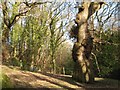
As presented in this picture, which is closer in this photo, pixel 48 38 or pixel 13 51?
pixel 13 51

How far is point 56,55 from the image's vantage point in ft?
113

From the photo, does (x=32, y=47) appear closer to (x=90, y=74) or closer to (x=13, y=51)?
(x=13, y=51)

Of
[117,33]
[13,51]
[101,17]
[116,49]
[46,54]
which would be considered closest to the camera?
[116,49]

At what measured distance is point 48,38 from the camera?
109ft

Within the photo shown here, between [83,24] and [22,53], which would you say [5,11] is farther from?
[22,53]

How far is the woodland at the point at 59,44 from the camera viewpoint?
13.8 metres

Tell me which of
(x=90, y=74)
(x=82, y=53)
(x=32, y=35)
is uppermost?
(x=32, y=35)

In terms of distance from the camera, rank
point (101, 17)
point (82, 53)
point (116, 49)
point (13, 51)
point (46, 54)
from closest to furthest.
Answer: point (82, 53) < point (116, 49) < point (101, 17) < point (13, 51) < point (46, 54)

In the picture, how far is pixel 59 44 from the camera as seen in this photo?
33969 millimetres

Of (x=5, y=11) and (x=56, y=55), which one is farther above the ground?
(x=5, y=11)

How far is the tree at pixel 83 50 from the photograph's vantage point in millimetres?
13891

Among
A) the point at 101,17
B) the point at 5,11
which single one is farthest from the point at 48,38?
the point at 5,11

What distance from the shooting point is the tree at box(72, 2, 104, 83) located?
1389cm

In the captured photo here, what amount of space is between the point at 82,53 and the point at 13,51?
17.7 metres
